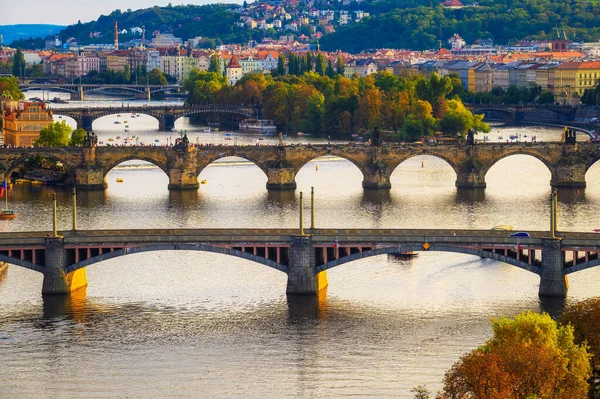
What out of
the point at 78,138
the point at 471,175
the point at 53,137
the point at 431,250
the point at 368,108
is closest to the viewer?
the point at 431,250

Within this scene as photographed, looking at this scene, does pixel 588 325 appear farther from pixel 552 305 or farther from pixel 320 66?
pixel 320 66

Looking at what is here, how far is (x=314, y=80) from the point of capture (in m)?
128

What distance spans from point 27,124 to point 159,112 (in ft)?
93.5

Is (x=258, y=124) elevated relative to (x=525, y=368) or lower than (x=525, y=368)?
elevated

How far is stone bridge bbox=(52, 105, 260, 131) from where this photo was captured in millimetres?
115812

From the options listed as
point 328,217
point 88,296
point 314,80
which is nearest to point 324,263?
point 88,296

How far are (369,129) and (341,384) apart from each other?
67.6 m

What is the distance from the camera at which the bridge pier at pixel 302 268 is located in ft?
157

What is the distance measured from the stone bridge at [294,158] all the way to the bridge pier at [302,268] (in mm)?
29994

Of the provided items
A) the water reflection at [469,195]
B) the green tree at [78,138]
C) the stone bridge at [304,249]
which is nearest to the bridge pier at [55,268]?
the stone bridge at [304,249]

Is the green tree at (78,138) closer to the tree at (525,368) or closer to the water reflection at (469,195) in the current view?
the water reflection at (469,195)

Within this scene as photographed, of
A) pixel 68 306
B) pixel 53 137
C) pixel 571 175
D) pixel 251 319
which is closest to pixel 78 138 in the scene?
pixel 53 137

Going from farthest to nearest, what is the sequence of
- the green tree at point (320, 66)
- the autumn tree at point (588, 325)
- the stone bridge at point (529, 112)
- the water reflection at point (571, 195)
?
the green tree at point (320, 66) → the stone bridge at point (529, 112) → the water reflection at point (571, 195) → the autumn tree at point (588, 325)

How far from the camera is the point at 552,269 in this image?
4744 cm
